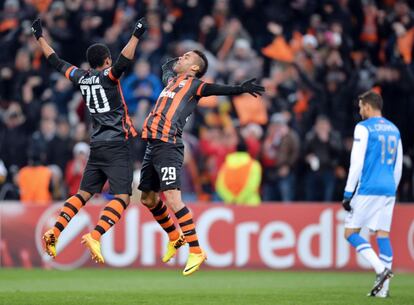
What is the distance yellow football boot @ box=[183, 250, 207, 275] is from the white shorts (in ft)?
6.67

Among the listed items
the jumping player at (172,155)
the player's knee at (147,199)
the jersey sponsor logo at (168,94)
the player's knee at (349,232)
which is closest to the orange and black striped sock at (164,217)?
the jumping player at (172,155)

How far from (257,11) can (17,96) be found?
5.13m

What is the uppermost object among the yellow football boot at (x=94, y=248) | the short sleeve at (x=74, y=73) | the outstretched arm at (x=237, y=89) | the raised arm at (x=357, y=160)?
the short sleeve at (x=74, y=73)

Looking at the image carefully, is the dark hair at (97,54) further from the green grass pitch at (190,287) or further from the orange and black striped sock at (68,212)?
the green grass pitch at (190,287)

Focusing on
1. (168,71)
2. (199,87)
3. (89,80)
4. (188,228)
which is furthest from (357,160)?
(89,80)

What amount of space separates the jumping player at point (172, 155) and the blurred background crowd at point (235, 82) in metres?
5.78

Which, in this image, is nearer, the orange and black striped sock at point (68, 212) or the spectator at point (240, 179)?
the orange and black striped sock at point (68, 212)

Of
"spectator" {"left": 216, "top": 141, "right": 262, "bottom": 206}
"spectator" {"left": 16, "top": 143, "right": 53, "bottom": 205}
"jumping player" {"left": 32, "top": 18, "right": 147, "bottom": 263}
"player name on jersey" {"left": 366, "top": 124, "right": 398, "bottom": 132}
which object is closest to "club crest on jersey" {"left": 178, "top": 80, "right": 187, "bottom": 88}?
"jumping player" {"left": 32, "top": 18, "right": 147, "bottom": 263}

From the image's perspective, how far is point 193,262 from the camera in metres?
11.4

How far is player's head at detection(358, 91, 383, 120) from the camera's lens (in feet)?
40.4

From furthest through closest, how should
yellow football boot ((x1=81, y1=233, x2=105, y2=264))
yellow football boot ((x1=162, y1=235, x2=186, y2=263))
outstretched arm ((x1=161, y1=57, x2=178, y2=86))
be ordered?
outstretched arm ((x1=161, y1=57, x2=178, y2=86)) → yellow football boot ((x1=162, y1=235, x2=186, y2=263)) → yellow football boot ((x1=81, y1=233, x2=105, y2=264))

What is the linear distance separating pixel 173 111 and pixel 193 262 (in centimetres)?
172

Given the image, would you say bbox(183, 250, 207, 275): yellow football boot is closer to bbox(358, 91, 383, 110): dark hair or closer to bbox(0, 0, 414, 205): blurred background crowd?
bbox(358, 91, 383, 110): dark hair

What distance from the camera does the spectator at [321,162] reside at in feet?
58.0
